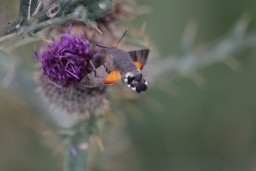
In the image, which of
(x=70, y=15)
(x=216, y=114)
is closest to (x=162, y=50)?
(x=216, y=114)

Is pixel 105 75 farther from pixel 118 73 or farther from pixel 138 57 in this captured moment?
pixel 138 57

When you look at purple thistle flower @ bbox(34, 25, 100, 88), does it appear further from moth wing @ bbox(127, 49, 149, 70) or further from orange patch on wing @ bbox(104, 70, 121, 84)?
orange patch on wing @ bbox(104, 70, 121, 84)

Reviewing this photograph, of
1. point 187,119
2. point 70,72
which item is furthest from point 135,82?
point 187,119

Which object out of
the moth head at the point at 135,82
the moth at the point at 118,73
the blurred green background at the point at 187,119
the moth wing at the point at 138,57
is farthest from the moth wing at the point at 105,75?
the blurred green background at the point at 187,119

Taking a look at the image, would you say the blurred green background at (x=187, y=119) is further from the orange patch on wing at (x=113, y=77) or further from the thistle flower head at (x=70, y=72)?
the orange patch on wing at (x=113, y=77)

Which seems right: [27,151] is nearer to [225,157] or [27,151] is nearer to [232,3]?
[225,157]

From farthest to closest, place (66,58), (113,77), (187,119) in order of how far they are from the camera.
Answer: (187,119) → (66,58) → (113,77)
